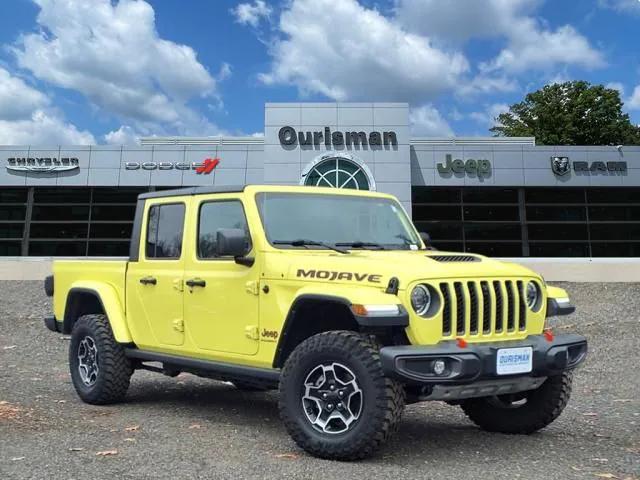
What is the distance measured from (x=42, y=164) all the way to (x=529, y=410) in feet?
111

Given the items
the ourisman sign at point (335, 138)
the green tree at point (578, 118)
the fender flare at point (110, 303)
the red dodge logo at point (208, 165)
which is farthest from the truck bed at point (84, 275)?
the green tree at point (578, 118)

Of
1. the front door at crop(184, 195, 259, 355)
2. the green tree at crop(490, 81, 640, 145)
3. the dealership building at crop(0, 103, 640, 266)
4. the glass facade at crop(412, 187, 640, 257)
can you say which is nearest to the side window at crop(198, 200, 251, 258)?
the front door at crop(184, 195, 259, 355)

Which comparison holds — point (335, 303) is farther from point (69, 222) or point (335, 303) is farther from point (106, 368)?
point (69, 222)

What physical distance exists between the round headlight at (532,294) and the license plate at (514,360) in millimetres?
521

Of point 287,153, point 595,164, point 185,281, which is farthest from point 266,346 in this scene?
point 595,164

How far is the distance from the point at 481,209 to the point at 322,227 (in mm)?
30029

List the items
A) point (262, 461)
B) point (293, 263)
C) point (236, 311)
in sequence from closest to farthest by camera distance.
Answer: point (262, 461), point (293, 263), point (236, 311)

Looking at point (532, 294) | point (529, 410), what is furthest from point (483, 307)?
point (529, 410)

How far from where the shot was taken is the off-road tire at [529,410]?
18.0 feet

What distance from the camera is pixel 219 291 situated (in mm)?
5598

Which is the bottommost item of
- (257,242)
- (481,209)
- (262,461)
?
(262,461)

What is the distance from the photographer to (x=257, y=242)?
5.37m

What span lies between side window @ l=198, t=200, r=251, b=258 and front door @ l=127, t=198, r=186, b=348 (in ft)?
→ 0.91

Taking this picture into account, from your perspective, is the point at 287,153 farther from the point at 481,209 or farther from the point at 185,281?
the point at 185,281
